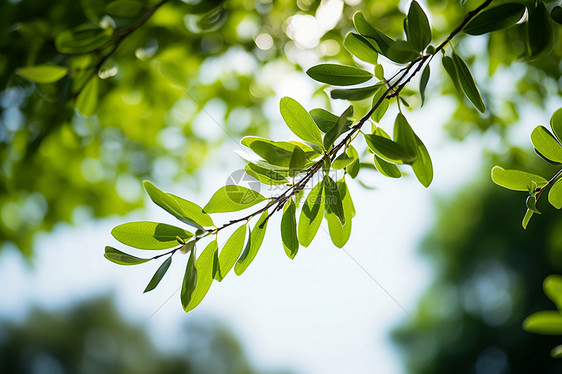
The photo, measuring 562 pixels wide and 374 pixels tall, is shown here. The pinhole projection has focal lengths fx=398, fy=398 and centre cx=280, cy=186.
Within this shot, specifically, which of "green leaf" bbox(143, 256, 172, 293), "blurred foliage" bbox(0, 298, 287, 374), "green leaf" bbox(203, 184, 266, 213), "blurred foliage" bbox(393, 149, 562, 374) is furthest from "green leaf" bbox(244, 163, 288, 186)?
"blurred foliage" bbox(0, 298, 287, 374)

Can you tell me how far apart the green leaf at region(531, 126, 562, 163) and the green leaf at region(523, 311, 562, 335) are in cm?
18

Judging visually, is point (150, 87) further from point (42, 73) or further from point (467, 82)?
point (467, 82)

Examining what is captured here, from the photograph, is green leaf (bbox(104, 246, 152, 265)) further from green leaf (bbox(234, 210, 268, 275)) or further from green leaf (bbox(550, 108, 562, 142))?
green leaf (bbox(550, 108, 562, 142))

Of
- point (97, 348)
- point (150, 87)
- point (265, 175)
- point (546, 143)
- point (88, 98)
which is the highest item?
point (546, 143)

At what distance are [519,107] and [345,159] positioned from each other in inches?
39.3

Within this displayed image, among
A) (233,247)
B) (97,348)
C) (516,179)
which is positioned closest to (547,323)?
(516,179)

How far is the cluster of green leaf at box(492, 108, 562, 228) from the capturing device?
40 centimetres

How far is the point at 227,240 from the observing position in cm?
41

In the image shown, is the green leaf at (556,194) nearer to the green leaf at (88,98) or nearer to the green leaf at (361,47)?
the green leaf at (361,47)

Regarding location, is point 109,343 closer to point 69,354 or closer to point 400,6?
point 69,354

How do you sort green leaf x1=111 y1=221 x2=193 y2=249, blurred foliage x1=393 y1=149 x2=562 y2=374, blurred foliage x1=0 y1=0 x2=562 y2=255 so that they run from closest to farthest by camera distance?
green leaf x1=111 y1=221 x2=193 y2=249
blurred foliage x1=0 y1=0 x2=562 y2=255
blurred foliage x1=393 y1=149 x2=562 y2=374

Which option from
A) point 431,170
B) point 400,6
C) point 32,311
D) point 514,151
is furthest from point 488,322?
point 32,311

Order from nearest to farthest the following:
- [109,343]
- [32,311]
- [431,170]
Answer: [431,170], [32,311], [109,343]

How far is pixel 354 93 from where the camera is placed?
1.22ft
